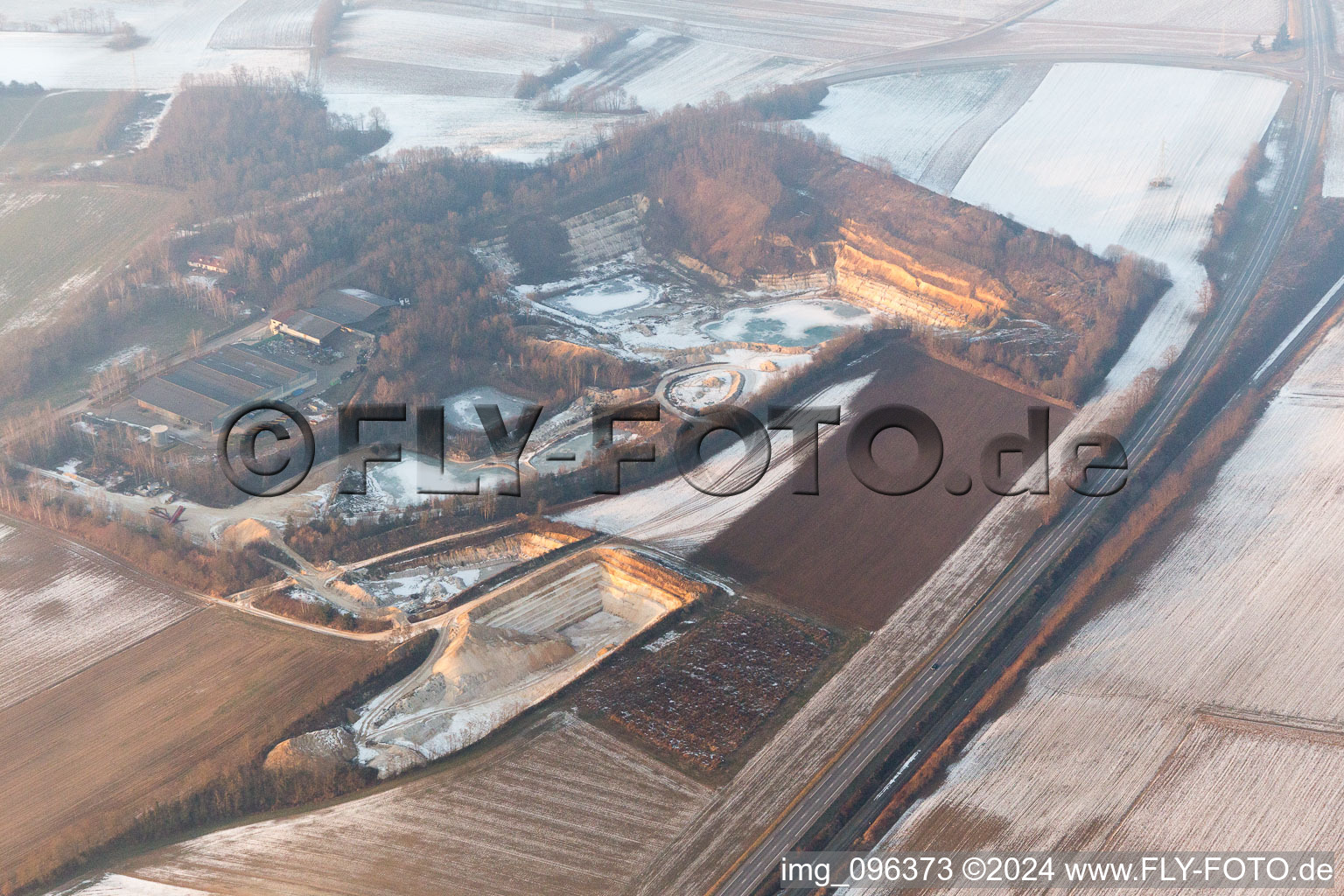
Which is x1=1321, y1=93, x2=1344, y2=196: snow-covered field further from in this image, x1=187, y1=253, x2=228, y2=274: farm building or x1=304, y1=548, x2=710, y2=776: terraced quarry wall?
x1=187, y1=253, x2=228, y2=274: farm building

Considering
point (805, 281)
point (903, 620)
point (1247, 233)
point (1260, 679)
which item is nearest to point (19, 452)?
point (903, 620)

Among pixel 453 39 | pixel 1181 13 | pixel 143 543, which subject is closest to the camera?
pixel 143 543

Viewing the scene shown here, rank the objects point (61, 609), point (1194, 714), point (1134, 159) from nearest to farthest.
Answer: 1. point (1194, 714)
2. point (61, 609)
3. point (1134, 159)

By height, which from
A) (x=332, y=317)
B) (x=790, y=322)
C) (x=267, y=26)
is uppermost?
(x=267, y=26)

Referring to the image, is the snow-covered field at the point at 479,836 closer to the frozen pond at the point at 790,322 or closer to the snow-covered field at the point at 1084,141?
the frozen pond at the point at 790,322

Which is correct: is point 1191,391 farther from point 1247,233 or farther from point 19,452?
point 19,452

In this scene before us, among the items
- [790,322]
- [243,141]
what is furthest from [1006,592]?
[243,141]

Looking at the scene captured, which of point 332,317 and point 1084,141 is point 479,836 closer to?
point 332,317
